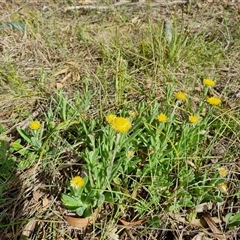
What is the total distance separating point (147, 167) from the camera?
129cm

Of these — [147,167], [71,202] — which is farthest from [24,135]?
[147,167]

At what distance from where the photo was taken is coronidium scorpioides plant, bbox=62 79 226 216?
1.20 metres

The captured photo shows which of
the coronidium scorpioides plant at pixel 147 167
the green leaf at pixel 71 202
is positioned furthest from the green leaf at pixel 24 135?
the green leaf at pixel 71 202

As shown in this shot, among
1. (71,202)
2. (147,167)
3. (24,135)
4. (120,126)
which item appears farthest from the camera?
(24,135)

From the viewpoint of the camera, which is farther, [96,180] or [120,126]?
[96,180]

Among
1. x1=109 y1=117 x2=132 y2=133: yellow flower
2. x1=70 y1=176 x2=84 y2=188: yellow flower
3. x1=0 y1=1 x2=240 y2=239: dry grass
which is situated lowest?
x1=0 y1=1 x2=240 y2=239: dry grass

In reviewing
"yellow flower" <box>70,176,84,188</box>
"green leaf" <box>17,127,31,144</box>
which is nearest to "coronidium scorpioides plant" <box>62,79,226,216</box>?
"yellow flower" <box>70,176,84,188</box>

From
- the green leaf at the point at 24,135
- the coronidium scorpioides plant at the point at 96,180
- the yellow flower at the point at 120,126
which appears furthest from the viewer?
the green leaf at the point at 24,135

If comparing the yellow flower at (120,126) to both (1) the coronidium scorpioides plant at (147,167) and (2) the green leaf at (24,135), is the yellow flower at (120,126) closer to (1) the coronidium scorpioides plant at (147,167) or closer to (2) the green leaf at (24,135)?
(1) the coronidium scorpioides plant at (147,167)

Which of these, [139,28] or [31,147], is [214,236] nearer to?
[31,147]

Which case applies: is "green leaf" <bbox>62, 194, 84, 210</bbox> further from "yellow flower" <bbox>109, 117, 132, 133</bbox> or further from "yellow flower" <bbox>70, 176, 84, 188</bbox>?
"yellow flower" <bbox>109, 117, 132, 133</bbox>

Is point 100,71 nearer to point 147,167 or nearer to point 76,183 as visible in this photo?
point 147,167

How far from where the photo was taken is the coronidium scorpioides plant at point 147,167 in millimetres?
1199

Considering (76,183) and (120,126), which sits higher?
(120,126)
